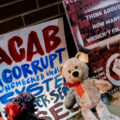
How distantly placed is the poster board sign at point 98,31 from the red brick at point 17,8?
218mm

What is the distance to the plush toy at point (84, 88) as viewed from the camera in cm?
138

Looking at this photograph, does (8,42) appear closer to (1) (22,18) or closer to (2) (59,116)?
(1) (22,18)

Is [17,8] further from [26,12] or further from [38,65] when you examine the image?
[38,65]

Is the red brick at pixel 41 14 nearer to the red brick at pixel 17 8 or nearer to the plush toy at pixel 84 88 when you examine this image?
the red brick at pixel 17 8

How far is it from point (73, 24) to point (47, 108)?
0.64 meters

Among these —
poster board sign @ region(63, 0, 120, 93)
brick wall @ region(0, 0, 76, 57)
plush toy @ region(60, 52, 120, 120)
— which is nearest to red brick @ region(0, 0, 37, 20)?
brick wall @ region(0, 0, 76, 57)

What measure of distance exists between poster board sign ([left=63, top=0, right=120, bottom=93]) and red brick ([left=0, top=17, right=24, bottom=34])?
0.31 metres

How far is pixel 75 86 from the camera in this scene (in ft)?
4.75

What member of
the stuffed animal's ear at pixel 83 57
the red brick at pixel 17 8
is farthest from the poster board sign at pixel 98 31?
the red brick at pixel 17 8

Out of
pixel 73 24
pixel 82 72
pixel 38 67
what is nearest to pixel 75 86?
pixel 82 72

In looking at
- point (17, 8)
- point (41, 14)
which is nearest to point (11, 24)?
point (17, 8)

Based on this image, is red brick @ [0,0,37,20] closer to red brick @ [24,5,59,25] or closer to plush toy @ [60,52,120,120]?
red brick @ [24,5,59,25]

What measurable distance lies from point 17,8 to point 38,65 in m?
0.40

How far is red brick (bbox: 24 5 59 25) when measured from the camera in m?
1.41
